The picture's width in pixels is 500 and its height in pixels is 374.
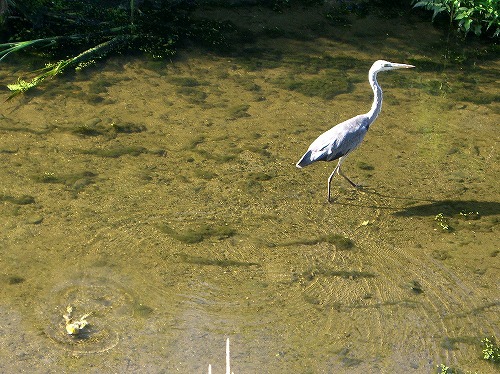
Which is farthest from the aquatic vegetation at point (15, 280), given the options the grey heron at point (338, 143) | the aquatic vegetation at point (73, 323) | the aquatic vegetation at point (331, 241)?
the grey heron at point (338, 143)

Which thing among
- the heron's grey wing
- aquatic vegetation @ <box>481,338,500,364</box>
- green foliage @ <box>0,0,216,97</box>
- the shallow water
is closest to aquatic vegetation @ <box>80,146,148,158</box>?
the shallow water

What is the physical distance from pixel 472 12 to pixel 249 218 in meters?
4.59

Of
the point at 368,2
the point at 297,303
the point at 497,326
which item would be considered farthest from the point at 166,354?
the point at 368,2

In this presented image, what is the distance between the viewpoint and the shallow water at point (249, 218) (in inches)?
203

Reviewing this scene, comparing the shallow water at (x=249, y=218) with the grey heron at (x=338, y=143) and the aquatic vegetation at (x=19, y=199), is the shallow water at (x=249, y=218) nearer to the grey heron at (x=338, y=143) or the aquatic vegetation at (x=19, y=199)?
the aquatic vegetation at (x=19, y=199)

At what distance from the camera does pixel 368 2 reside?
10203 millimetres

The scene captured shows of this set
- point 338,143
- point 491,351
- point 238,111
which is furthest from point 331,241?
point 238,111

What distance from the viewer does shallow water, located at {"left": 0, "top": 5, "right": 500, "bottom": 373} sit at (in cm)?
517

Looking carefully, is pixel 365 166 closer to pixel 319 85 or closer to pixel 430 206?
pixel 430 206

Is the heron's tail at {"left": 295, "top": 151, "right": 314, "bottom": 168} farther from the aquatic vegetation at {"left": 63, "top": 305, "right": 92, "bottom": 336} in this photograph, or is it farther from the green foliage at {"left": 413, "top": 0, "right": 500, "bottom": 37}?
the green foliage at {"left": 413, "top": 0, "right": 500, "bottom": 37}

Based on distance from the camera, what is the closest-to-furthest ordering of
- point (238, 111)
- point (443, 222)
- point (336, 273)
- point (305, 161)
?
point (336, 273), point (443, 222), point (305, 161), point (238, 111)

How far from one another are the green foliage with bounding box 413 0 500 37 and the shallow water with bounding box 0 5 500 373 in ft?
1.78

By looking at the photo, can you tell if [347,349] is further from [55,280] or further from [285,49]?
[285,49]

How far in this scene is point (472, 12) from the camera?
927 cm
